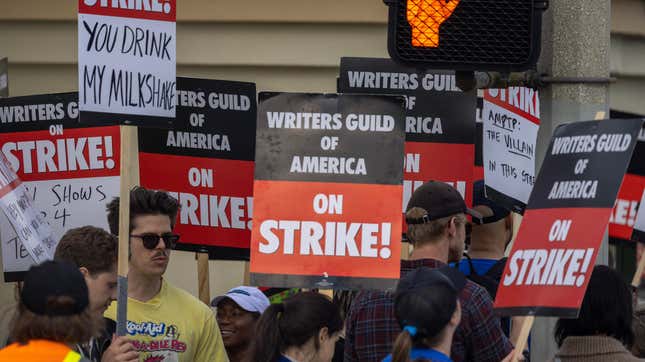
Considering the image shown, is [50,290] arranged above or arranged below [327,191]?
below

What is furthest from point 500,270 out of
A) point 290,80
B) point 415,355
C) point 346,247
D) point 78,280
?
point 290,80

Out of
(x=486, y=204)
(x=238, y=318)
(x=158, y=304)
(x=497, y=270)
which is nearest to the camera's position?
(x=158, y=304)

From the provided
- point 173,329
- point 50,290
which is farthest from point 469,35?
point 50,290

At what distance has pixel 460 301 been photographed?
5.84 meters

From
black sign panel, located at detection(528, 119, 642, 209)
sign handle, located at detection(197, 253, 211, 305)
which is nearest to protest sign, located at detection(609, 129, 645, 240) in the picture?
sign handle, located at detection(197, 253, 211, 305)

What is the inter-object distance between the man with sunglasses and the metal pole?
4.67 ft

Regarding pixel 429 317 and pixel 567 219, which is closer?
pixel 429 317

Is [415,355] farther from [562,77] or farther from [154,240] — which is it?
[154,240]

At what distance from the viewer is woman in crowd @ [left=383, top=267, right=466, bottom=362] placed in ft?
17.2

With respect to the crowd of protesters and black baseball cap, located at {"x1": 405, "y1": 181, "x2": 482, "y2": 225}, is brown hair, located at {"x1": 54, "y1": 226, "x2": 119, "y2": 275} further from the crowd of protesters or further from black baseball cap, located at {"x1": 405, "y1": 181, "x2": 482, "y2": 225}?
black baseball cap, located at {"x1": 405, "y1": 181, "x2": 482, "y2": 225}

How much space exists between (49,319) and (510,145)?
11.0ft

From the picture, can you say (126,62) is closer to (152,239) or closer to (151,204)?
(151,204)

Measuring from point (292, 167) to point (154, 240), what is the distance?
767 mm

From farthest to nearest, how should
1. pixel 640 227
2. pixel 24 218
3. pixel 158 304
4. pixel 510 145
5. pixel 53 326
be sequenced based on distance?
pixel 640 227 → pixel 510 145 → pixel 24 218 → pixel 158 304 → pixel 53 326
